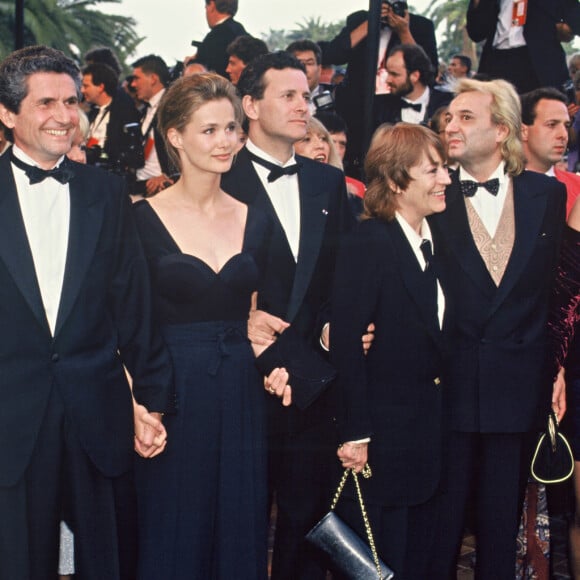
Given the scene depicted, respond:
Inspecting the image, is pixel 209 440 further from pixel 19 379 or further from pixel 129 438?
pixel 19 379

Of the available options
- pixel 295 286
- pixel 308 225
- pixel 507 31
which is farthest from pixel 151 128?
pixel 295 286

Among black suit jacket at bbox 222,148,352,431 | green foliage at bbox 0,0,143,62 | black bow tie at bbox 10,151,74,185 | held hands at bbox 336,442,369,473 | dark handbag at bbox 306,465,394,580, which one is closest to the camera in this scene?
black bow tie at bbox 10,151,74,185

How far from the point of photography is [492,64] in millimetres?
6496

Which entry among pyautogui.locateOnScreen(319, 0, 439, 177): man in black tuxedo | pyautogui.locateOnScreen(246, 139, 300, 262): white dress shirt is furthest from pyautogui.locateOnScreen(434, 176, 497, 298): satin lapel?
pyautogui.locateOnScreen(319, 0, 439, 177): man in black tuxedo

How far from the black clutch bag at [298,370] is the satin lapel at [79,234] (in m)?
0.78

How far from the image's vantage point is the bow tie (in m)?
3.75

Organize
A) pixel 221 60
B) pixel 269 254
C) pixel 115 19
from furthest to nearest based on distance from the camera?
pixel 115 19 < pixel 221 60 < pixel 269 254

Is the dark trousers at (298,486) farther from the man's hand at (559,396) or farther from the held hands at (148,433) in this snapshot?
the man's hand at (559,396)

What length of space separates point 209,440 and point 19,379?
0.76 meters

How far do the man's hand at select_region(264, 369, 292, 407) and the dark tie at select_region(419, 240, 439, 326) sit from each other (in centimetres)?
64

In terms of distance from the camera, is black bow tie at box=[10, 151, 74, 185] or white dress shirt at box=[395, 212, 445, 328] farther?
white dress shirt at box=[395, 212, 445, 328]

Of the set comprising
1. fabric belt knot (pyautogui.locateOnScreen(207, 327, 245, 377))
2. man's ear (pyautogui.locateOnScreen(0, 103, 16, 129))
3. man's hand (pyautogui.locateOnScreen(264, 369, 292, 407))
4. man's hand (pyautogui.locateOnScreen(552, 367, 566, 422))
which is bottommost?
man's hand (pyautogui.locateOnScreen(552, 367, 566, 422))

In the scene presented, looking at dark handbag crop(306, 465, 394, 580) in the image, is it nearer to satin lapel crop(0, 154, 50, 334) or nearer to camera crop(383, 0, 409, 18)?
satin lapel crop(0, 154, 50, 334)

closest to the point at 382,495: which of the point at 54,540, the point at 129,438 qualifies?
the point at 129,438
